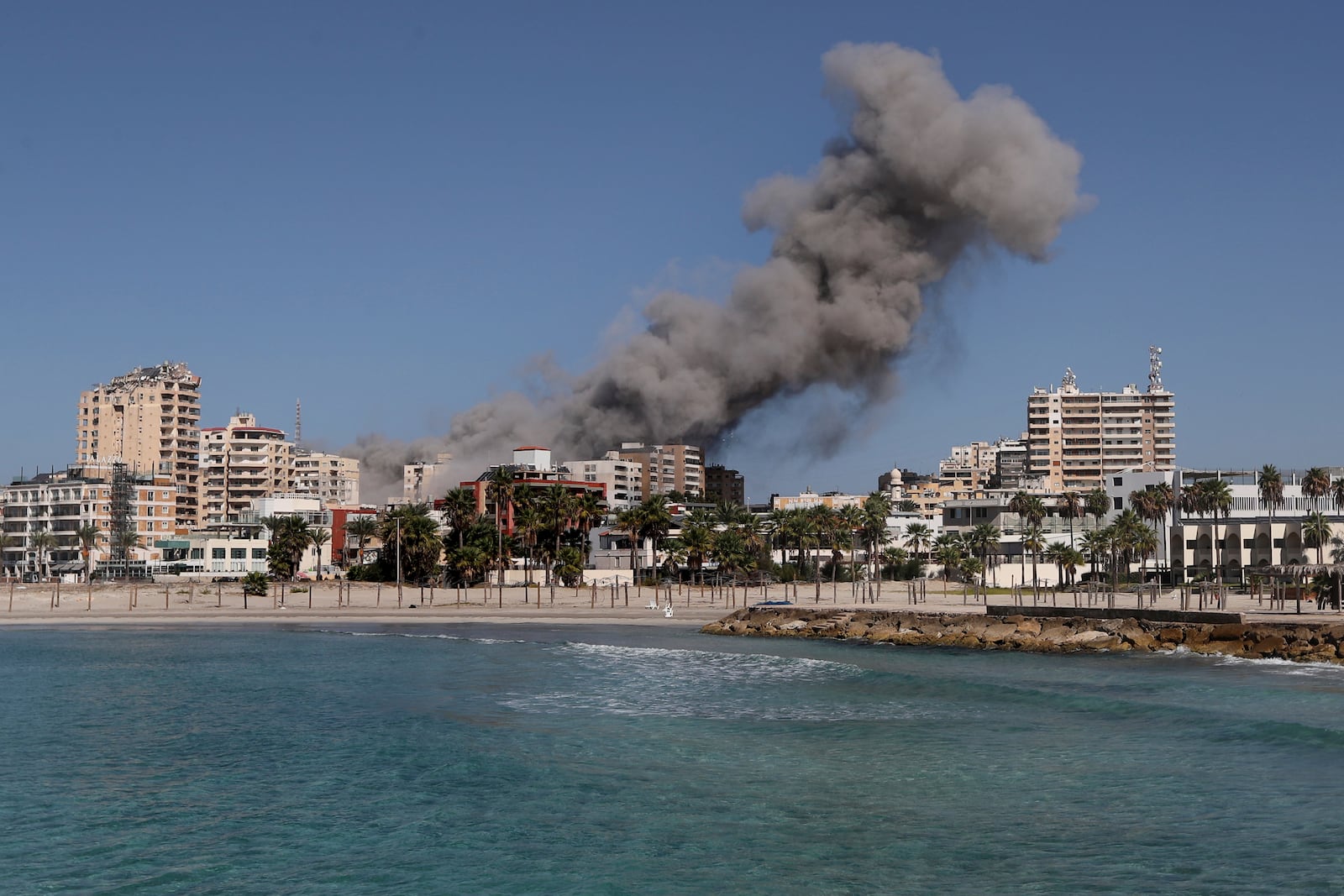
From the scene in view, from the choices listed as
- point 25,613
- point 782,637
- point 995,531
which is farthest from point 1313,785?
point 995,531

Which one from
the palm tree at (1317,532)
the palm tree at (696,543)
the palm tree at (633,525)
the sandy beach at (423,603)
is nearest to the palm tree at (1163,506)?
the palm tree at (1317,532)

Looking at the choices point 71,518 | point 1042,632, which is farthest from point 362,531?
point 1042,632

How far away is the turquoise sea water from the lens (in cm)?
1845

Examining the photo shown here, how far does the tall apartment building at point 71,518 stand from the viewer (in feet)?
491

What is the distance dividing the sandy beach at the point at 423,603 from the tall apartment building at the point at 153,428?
76.9 meters

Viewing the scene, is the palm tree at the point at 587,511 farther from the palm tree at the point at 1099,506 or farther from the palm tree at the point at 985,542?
the palm tree at the point at 1099,506

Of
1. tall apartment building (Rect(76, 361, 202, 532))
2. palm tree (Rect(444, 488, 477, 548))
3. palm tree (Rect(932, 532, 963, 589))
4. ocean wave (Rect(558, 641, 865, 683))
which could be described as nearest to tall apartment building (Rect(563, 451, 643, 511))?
tall apartment building (Rect(76, 361, 202, 532))

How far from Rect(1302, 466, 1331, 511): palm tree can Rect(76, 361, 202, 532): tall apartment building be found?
144133 mm

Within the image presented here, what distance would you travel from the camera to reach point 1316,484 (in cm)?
10444

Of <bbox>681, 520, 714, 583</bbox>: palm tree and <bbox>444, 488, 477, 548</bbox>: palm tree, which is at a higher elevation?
<bbox>444, 488, 477, 548</bbox>: palm tree

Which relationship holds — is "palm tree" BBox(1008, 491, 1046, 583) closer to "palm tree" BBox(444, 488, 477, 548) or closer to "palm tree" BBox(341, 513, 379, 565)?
"palm tree" BBox(444, 488, 477, 548)

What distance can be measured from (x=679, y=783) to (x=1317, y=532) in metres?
86.7

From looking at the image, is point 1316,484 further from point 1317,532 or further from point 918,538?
point 918,538

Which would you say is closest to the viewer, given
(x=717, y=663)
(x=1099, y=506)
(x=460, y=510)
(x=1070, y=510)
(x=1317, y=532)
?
(x=717, y=663)
